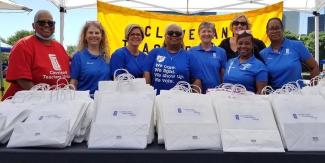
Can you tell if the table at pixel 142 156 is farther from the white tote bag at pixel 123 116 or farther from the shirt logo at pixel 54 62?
the shirt logo at pixel 54 62

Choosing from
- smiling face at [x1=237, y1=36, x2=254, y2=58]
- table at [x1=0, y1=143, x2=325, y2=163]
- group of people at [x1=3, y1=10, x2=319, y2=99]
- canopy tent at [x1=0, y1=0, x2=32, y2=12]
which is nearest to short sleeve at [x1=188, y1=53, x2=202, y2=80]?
group of people at [x1=3, y1=10, x2=319, y2=99]

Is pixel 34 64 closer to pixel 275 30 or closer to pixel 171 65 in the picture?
pixel 171 65

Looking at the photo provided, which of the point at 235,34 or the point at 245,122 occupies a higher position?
the point at 235,34

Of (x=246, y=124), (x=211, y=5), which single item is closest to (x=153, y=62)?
(x=246, y=124)

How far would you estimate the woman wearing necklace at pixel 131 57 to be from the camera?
271cm

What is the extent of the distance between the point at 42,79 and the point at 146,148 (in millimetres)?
1241

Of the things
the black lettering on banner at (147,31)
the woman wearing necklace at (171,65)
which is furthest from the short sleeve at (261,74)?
the black lettering on banner at (147,31)

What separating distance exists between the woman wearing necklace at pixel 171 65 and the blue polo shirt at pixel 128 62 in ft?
0.22

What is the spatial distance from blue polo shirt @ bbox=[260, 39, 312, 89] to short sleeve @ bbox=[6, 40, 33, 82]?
160cm

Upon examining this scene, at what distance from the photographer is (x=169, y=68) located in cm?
Answer: 258

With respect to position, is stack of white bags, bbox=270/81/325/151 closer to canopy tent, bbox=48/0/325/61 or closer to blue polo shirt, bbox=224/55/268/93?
blue polo shirt, bbox=224/55/268/93

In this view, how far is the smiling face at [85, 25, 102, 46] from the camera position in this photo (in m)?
2.68

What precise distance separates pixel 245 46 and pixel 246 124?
1.08m

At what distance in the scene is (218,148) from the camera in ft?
4.56
